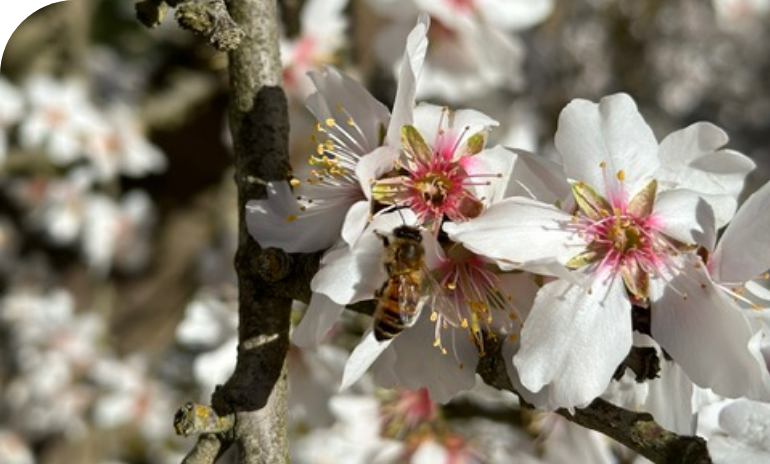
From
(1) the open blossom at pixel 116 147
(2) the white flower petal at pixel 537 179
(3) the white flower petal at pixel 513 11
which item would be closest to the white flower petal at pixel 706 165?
(2) the white flower petal at pixel 537 179

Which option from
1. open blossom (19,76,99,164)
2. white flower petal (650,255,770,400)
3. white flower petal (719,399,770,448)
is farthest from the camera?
open blossom (19,76,99,164)

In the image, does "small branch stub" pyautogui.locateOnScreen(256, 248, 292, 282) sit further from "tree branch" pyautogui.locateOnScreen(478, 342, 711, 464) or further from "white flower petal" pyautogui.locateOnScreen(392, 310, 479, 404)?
"tree branch" pyautogui.locateOnScreen(478, 342, 711, 464)

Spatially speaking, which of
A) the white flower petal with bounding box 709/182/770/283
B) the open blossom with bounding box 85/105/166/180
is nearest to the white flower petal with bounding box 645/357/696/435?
the white flower petal with bounding box 709/182/770/283

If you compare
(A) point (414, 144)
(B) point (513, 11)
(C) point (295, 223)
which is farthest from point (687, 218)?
(B) point (513, 11)

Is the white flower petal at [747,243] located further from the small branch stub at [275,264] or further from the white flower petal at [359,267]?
the small branch stub at [275,264]

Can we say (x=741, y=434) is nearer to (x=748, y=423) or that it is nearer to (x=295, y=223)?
(x=748, y=423)
